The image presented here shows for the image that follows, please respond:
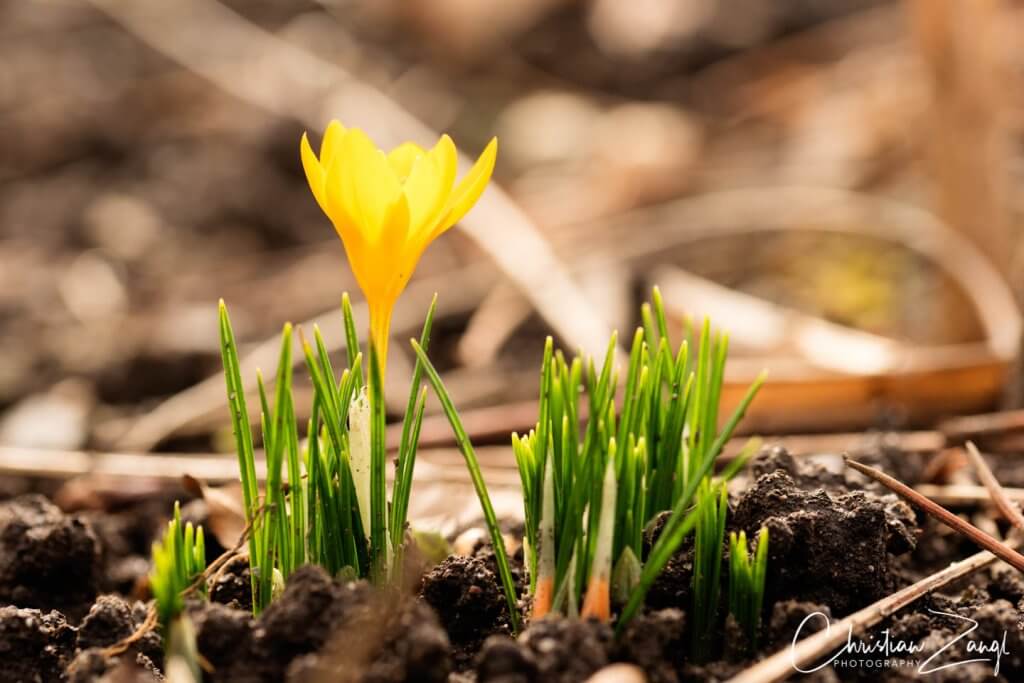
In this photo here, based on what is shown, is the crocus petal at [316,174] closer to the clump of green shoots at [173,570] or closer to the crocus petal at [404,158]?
the crocus petal at [404,158]

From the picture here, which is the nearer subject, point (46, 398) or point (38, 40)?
point (46, 398)

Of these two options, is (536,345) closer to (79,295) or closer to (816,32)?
(79,295)

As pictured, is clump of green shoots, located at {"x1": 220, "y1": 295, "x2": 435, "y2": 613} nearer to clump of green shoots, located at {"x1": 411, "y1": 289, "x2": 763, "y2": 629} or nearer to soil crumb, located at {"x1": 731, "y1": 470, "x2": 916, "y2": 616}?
clump of green shoots, located at {"x1": 411, "y1": 289, "x2": 763, "y2": 629}

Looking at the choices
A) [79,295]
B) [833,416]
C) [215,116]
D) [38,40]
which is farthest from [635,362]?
[38,40]

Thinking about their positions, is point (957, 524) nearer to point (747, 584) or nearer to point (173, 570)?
point (747, 584)

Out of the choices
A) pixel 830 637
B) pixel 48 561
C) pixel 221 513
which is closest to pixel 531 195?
Answer: pixel 221 513
